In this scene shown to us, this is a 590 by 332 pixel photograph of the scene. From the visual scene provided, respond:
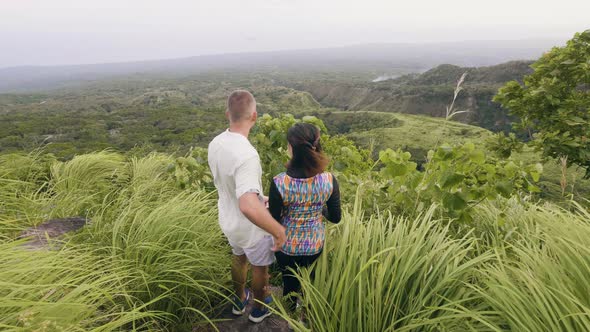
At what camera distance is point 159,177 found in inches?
195

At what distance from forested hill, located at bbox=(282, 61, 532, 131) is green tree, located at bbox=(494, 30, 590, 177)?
233 feet

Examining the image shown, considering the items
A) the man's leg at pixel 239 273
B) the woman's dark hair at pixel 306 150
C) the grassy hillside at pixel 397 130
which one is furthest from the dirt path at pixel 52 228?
the grassy hillside at pixel 397 130

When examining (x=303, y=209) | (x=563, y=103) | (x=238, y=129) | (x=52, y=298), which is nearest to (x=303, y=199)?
(x=303, y=209)

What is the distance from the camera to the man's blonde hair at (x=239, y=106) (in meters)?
2.24

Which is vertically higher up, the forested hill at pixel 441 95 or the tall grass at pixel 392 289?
the tall grass at pixel 392 289

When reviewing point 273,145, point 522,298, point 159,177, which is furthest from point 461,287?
point 159,177

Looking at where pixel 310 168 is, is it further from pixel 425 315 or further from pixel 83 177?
pixel 83 177

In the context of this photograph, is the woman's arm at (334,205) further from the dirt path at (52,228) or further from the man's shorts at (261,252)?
the dirt path at (52,228)

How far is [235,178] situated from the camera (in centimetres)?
208

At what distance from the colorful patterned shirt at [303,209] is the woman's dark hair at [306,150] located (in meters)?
0.08

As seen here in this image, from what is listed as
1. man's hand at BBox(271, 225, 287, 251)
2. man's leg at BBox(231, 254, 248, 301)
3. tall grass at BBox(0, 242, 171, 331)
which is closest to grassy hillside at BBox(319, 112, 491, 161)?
man's leg at BBox(231, 254, 248, 301)

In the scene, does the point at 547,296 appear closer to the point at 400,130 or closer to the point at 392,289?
the point at 392,289

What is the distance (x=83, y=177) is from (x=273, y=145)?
3169mm

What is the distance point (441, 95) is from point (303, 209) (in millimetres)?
118047
